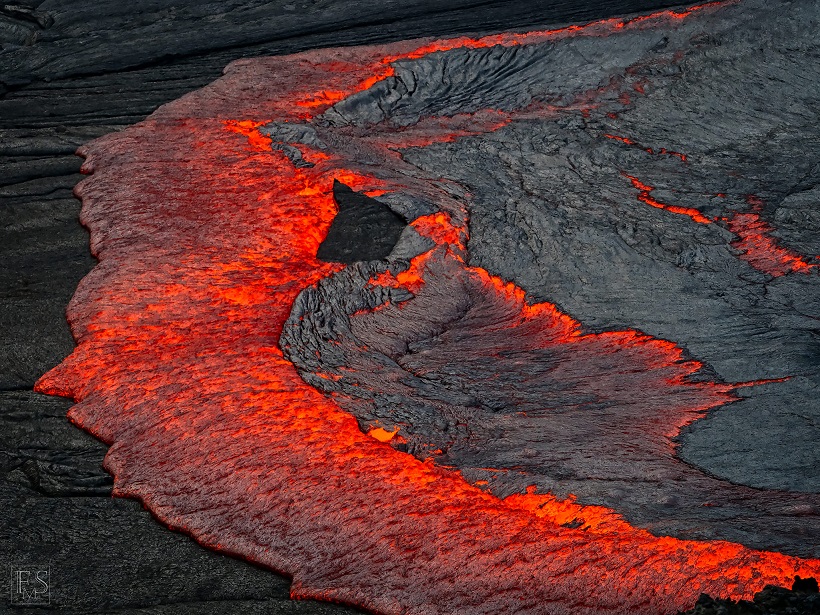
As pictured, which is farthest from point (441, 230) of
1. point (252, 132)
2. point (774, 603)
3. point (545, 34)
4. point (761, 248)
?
point (774, 603)

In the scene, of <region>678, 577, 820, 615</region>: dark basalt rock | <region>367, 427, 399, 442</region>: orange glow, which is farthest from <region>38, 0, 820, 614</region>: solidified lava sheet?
<region>678, 577, 820, 615</region>: dark basalt rock

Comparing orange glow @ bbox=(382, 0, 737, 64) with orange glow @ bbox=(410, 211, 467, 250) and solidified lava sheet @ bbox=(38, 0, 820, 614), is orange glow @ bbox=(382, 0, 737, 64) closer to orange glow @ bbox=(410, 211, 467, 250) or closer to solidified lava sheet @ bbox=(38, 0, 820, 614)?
solidified lava sheet @ bbox=(38, 0, 820, 614)

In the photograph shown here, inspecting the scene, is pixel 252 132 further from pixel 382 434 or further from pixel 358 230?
pixel 382 434

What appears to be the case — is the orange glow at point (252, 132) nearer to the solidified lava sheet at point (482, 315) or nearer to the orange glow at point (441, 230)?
the solidified lava sheet at point (482, 315)

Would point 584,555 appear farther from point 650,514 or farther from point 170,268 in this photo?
point 170,268

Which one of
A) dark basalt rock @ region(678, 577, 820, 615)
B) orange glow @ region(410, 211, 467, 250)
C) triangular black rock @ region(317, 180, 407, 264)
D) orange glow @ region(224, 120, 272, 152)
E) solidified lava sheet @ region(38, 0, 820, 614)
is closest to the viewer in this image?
dark basalt rock @ region(678, 577, 820, 615)

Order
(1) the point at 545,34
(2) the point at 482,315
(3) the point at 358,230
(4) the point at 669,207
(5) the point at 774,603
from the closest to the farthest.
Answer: (5) the point at 774,603 < (2) the point at 482,315 < (3) the point at 358,230 < (4) the point at 669,207 < (1) the point at 545,34

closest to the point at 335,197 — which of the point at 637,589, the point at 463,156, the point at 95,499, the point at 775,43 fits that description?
the point at 463,156
